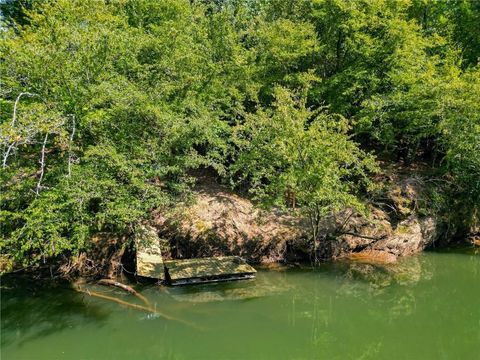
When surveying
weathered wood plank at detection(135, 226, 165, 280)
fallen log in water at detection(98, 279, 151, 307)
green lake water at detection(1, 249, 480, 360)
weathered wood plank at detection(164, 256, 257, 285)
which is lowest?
green lake water at detection(1, 249, 480, 360)

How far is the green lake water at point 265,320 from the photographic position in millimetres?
7262

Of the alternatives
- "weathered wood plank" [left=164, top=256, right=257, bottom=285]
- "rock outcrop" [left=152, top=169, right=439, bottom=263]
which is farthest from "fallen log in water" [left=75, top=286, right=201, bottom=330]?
"rock outcrop" [left=152, top=169, right=439, bottom=263]

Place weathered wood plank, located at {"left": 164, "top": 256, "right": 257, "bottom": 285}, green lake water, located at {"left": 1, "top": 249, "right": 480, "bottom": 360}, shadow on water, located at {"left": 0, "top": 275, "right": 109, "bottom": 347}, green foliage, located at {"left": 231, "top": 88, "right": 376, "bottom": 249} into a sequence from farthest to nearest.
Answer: green foliage, located at {"left": 231, "top": 88, "right": 376, "bottom": 249} → weathered wood plank, located at {"left": 164, "top": 256, "right": 257, "bottom": 285} → shadow on water, located at {"left": 0, "top": 275, "right": 109, "bottom": 347} → green lake water, located at {"left": 1, "top": 249, "right": 480, "bottom": 360}

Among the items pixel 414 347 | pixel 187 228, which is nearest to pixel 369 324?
pixel 414 347

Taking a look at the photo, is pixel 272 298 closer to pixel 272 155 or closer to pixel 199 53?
pixel 272 155

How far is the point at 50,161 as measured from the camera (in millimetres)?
9820

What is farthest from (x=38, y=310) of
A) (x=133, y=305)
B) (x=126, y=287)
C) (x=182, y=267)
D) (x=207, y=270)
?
(x=207, y=270)

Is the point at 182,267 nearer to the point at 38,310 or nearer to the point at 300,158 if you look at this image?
the point at 38,310

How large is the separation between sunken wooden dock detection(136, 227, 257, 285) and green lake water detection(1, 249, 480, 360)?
32cm

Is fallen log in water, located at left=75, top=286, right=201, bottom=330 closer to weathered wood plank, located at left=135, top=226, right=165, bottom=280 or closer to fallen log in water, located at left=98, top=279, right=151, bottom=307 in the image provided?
fallen log in water, located at left=98, top=279, right=151, bottom=307

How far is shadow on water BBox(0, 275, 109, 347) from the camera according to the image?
779cm

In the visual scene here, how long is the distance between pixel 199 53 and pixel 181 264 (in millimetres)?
7718

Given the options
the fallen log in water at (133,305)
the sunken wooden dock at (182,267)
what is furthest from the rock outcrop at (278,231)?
the fallen log in water at (133,305)

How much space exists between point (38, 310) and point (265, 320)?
5.01 meters
